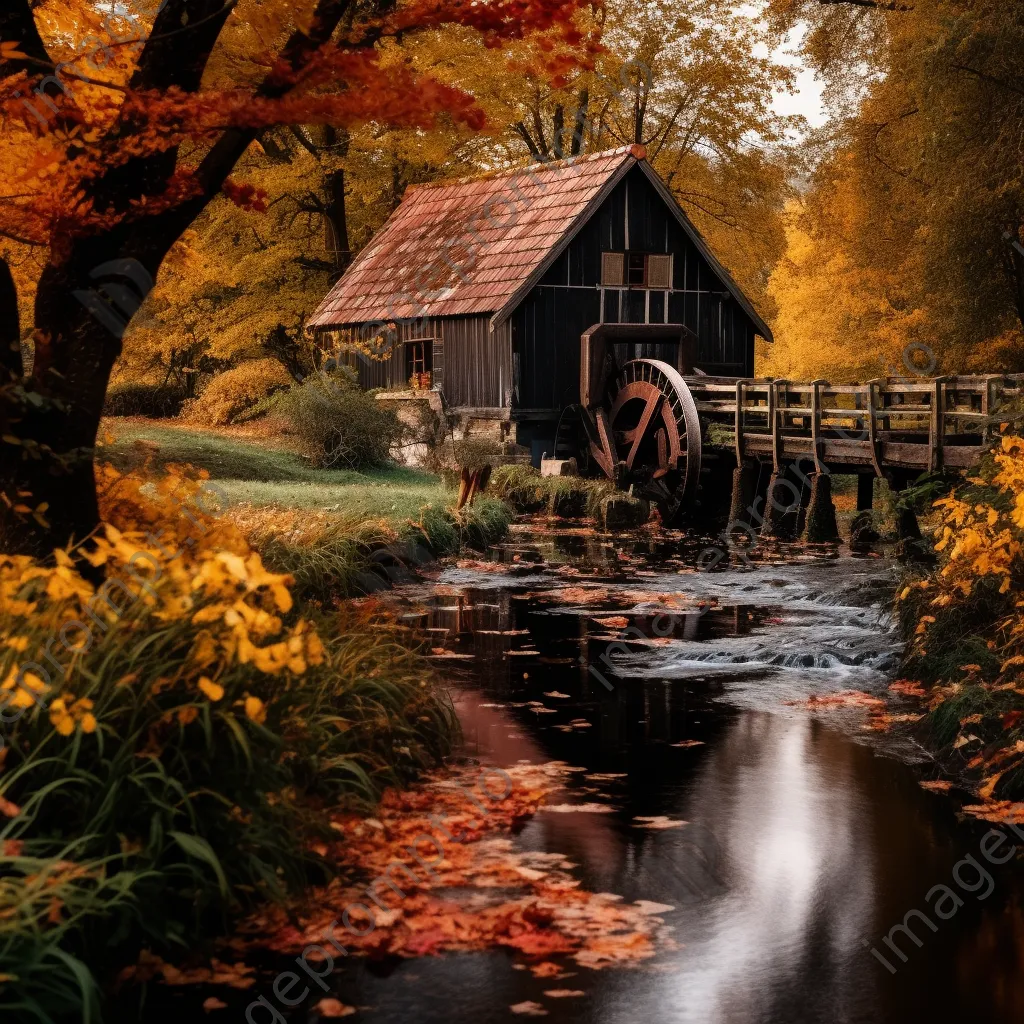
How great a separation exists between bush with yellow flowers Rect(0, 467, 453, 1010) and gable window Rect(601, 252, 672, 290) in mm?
21866

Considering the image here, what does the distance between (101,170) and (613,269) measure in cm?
2077

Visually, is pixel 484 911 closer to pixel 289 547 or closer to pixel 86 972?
pixel 86 972

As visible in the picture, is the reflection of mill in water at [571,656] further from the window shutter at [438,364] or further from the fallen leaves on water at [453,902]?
the window shutter at [438,364]

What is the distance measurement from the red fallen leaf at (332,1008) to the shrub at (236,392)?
2882cm

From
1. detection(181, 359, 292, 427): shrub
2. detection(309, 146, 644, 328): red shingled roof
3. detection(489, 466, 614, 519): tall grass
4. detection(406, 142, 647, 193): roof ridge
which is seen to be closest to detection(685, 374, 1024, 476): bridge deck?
detection(489, 466, 614, 519): tall grass

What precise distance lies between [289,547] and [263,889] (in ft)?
23.7

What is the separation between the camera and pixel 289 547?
12500mm

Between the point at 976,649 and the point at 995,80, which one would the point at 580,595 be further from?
the point at 995,80

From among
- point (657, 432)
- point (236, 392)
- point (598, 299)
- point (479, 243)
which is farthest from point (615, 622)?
point (236, 392)

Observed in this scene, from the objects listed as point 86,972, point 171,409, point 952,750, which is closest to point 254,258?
point 171,409

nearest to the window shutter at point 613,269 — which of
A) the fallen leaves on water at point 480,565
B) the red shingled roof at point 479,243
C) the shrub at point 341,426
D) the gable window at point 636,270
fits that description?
the gable window at point 636,270

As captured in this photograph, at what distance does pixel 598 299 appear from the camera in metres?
27.7

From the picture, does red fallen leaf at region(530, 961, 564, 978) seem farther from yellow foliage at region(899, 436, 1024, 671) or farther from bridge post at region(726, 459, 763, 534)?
A: bridge post at region(726, 459, 763, 534)

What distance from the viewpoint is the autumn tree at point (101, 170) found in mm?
7477
